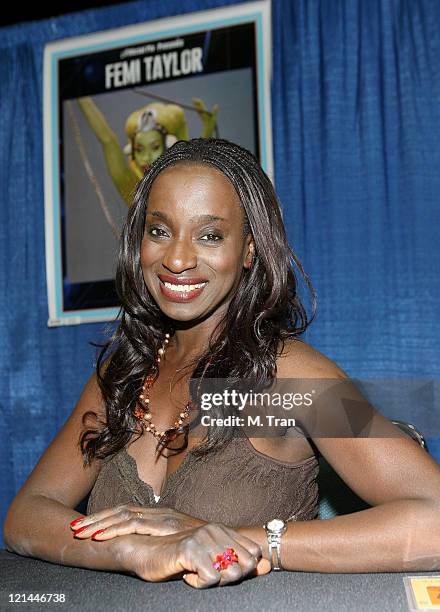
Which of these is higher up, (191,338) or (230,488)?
(191,338)

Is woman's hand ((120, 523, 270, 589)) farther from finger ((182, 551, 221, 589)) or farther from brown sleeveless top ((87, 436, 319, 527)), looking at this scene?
brown sleeveless top ((87, 436, 319, 527))

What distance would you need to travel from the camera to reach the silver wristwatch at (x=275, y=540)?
1321 mm

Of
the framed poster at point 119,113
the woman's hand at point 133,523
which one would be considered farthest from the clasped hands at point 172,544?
the framed poster at point 119,113

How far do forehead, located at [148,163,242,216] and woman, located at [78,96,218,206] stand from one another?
4.70ft

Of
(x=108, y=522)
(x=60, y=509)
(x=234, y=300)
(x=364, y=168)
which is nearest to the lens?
(x=108, y=522)

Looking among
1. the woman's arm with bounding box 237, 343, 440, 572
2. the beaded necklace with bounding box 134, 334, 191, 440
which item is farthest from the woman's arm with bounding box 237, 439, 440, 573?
the beaded necklace with bounding box 134, 334, 191, 440

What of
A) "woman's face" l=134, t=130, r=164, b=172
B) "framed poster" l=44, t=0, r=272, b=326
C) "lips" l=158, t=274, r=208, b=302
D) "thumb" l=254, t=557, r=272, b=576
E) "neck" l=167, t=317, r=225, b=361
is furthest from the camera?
"woman's face" l=134, t=130, r=164, b=172

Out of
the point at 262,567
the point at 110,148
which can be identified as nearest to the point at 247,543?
the point at 262,567

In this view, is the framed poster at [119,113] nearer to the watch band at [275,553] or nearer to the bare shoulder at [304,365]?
the bare shoulder at [304,365]

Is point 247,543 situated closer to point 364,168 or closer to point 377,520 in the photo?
point 377,520

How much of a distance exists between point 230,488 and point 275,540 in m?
0.25

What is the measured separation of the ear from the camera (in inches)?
68.2

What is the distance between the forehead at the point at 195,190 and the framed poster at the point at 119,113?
134cm

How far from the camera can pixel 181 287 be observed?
166cm
